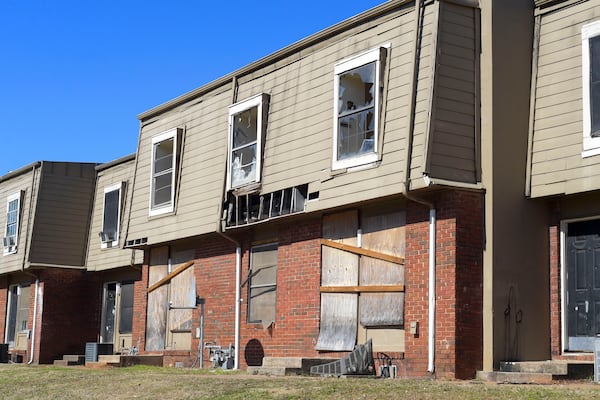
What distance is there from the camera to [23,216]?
95.9ft

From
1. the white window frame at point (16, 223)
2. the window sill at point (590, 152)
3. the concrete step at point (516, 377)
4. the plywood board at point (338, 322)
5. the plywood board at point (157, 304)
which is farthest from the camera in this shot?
the white window frame at point (16, 223)

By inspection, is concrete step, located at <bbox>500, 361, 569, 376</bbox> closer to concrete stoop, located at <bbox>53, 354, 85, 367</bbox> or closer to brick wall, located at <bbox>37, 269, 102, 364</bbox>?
concrete stoop, located at <bbox>53, 354, 85, 367</bbox>

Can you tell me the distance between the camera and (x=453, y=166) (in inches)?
583

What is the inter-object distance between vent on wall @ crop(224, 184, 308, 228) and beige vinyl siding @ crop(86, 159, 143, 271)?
6.61 m

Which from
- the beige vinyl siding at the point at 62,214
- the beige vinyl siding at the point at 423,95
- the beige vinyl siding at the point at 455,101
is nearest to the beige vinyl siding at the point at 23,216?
the beige vinyl siding at the point at 62,214

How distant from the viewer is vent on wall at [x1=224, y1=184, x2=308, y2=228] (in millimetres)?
17609

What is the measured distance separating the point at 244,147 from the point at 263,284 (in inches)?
111

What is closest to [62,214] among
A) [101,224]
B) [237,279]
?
[101,224]

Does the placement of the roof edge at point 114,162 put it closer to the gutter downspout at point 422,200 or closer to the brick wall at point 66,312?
the brick wall at point 66,312

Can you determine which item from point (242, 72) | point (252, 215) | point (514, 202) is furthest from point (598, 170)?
point (242, 72)

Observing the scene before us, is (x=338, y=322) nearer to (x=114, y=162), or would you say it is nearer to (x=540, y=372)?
(x=540, y=372)

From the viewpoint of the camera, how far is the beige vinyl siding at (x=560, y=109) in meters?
14.6

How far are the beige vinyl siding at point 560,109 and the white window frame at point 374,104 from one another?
254cm

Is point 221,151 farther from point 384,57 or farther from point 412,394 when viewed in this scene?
point 412,394
